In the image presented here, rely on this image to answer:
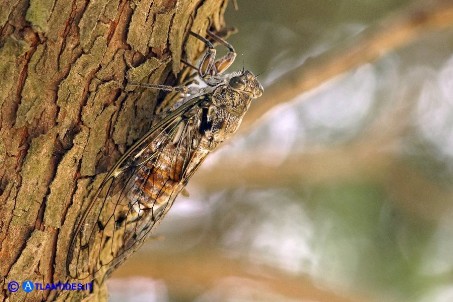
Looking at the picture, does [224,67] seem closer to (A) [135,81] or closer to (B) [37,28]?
(A) [135,81]

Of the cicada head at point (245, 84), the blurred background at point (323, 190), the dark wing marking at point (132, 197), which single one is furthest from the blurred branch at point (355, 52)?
the dark wing marking at point (132, 197)

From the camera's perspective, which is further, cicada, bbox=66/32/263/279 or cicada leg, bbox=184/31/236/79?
cicada leg, bbox=184/31/236/79

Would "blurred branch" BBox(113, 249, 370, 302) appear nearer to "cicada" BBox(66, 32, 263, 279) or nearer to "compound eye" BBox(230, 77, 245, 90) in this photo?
"cicada" BBox(66, 32, 263, 279)

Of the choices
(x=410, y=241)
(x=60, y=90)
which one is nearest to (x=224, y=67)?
(x=60, y=90)

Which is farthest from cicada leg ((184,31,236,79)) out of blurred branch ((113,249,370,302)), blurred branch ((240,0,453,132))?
blurred branch ((113,249,370,302))

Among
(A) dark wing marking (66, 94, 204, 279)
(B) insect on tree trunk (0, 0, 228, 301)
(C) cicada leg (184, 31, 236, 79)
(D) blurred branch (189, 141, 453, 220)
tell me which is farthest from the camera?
(D) blurred branch (189, 141, 453, 220)

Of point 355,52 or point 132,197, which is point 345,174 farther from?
point 132,197
